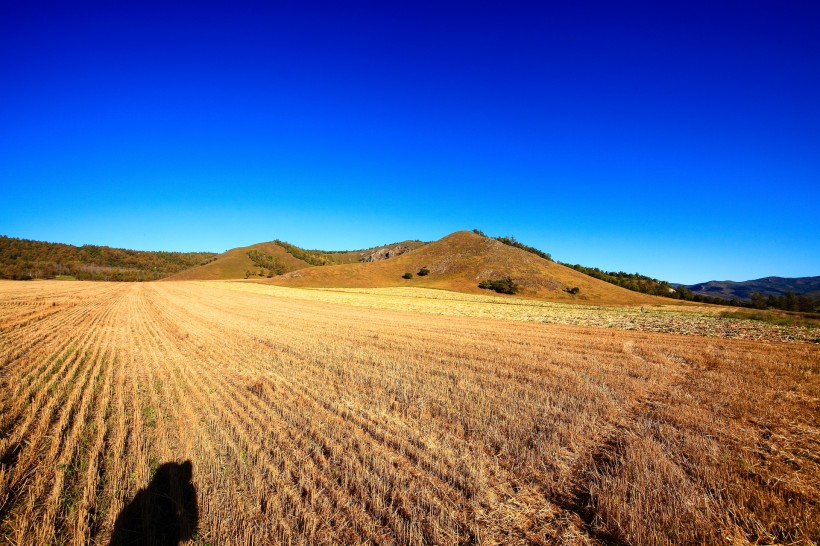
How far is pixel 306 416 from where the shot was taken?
676cm

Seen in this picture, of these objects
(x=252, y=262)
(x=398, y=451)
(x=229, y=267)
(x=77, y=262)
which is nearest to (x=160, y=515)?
(x=398, y=451)

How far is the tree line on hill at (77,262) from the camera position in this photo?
103 meters

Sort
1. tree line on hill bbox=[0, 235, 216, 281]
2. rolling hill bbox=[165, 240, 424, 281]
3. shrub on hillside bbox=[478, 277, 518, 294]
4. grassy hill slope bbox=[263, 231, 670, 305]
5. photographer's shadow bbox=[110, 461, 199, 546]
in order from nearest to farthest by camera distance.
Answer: photographer's shadow bbox=[110, 461, 199, 546], shrub on hillside bbox=[478, 277, 518, 294], grassy hill slope bbox=[263, 231, 670, 305], tree line on hill bbox=[0, 235, 216, 281], rolling hill bbox=[165, 240, 424, 281]

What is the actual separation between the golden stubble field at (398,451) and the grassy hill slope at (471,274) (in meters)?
62.0

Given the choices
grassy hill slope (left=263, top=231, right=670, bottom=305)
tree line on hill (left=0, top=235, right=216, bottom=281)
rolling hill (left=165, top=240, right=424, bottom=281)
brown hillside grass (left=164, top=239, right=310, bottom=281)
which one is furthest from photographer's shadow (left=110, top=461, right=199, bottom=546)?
brown hillside grass (left=164, top=239, right=310, bottom=281)

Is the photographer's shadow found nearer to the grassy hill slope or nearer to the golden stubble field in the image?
the golden stubble field

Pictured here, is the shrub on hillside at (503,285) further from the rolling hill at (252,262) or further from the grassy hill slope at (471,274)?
the rolling hill at (252,262)

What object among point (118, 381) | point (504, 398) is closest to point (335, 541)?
point (504, 398)

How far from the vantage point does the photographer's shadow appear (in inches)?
139

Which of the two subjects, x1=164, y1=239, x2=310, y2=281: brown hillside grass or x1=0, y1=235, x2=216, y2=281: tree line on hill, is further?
x1=164, y1=239, x2=310, y2=281: brown hillside grass

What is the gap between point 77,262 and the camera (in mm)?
136750

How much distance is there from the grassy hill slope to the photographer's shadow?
6931 cm

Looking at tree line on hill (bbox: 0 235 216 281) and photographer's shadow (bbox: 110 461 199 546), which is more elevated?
tree line on hill (bbox: 0 235 216 281)

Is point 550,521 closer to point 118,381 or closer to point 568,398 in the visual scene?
point 568,398
